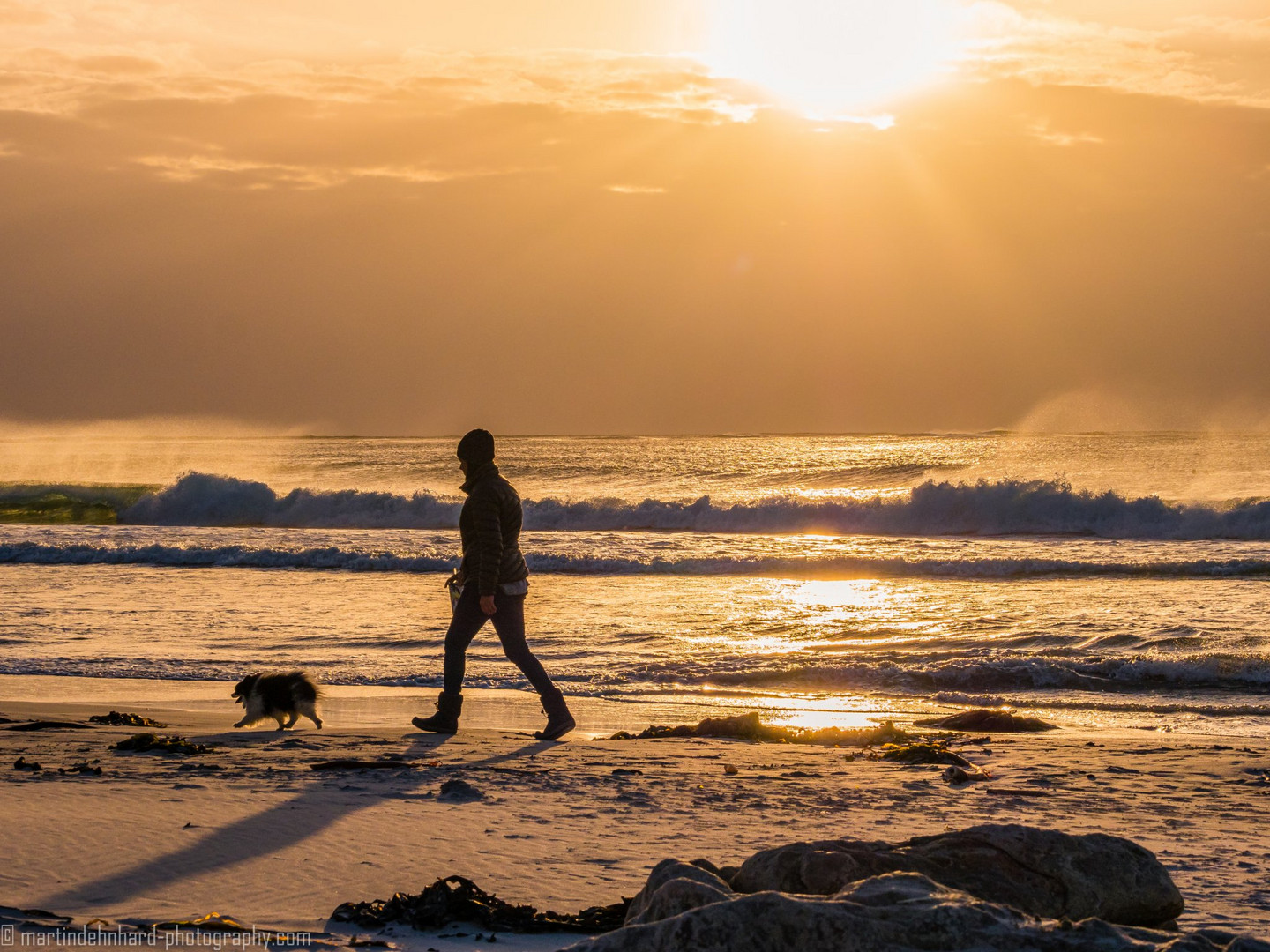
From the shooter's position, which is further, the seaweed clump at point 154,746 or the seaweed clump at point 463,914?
the seaweed clump at point 154,746

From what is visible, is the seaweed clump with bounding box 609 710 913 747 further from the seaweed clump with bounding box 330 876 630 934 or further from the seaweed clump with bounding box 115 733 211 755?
the seaweed clump with bounding box 330 876 630 934

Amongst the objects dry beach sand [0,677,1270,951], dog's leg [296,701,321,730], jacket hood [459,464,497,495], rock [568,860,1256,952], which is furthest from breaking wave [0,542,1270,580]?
rock [568,860,1256,952]

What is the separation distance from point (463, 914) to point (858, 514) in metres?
28.3

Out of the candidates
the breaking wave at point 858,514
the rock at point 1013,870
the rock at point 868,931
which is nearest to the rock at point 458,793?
the rock at point 1013,870

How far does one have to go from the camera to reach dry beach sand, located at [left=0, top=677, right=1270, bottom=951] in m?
4.07

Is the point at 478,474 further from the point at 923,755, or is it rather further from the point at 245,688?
the point at 923,755

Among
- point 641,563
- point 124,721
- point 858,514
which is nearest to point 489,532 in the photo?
point 124,721

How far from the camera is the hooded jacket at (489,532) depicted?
23.4 feet

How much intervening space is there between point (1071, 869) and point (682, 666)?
25.5 ft

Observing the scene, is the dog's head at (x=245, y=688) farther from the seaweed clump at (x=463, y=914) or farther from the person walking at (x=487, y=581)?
the seaweed clump at (x=463, y=914)

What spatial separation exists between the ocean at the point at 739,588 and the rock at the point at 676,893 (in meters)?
5.71

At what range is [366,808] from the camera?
5266mm

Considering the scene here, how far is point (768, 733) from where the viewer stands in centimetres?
775

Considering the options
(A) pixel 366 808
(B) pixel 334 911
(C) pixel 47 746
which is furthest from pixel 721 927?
(C) pixel 47 746
